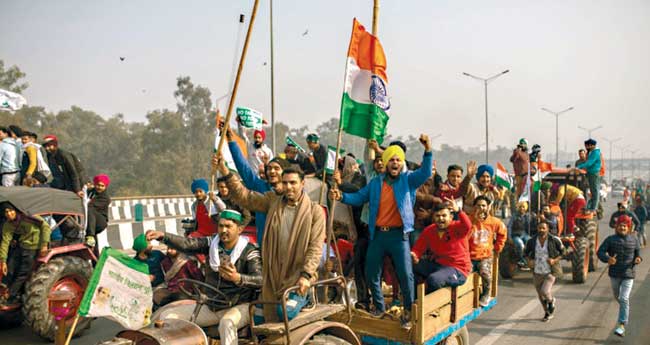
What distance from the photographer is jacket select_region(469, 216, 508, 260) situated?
749 cm

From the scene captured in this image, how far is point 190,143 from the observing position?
48.3m

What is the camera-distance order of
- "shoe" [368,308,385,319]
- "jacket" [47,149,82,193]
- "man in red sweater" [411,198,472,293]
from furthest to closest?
"jacket" [47,149,82,193]
"man in red sweater" [411,198,472,293]
"shoe" [368,308,385,319]

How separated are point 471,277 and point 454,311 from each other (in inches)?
25.9

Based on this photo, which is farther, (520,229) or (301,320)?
(520,229)

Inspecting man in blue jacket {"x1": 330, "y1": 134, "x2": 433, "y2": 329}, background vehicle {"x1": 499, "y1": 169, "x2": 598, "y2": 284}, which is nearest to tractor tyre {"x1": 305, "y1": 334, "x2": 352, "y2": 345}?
man in blue jacket {"x1": 330, "y1": 134, "x2": 433, "y2": 329}

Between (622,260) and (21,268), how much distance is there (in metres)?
7.95

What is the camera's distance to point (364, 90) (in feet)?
21.4

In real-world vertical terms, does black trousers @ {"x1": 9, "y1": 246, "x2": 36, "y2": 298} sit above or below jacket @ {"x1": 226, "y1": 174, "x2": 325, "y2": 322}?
below

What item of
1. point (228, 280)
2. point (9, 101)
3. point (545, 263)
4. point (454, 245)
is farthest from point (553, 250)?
point (9, 101)

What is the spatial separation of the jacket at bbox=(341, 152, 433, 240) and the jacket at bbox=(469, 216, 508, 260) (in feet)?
5.18

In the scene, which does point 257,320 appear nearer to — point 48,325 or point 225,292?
point 225,292

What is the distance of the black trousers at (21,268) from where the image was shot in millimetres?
7453

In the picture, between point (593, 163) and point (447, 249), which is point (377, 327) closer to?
point (447, 249)

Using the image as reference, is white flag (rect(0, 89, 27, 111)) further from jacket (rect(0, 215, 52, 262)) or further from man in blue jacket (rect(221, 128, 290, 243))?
man in blue jacket (rect(221, 128, 290, 243))
